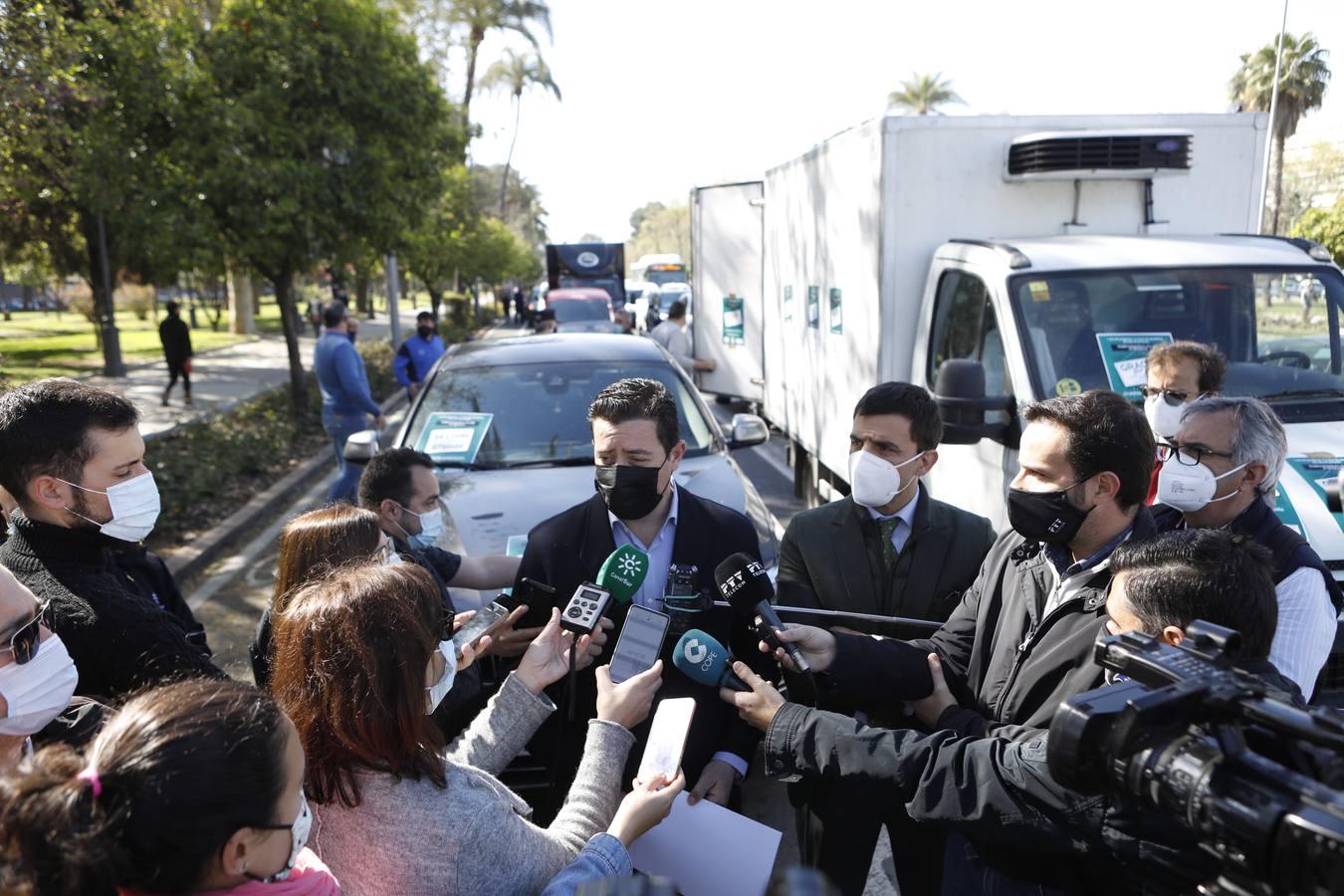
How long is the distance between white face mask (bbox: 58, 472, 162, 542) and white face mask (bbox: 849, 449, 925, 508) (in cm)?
208

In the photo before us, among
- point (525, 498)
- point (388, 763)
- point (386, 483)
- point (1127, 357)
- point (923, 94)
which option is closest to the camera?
point (388, 763)

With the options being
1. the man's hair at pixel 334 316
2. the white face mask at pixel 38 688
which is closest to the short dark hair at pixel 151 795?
the white face mask at pixel 38 688

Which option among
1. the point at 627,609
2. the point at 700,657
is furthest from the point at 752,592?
the point at 627,609

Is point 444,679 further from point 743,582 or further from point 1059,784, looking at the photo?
point 1059,784

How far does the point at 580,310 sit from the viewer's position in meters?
20.8

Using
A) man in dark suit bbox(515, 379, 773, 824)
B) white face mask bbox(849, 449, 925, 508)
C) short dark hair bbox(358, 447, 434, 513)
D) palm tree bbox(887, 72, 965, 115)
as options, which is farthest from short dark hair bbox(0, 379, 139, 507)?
palm tree bbox(887, 72, 965, 115)

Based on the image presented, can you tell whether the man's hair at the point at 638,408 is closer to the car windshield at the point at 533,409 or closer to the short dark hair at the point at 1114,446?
the short dark hair at the point at 1114,446

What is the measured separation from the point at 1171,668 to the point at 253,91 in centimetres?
1300

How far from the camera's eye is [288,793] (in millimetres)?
1498

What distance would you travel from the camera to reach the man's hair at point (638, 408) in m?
2.94

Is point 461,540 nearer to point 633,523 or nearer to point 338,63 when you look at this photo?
point 633,523

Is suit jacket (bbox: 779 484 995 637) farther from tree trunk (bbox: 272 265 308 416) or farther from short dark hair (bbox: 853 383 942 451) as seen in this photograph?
tree trunk (bbox: 272 265 308 416)

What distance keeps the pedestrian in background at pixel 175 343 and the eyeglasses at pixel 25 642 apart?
15487mm

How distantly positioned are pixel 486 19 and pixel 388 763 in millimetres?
37064
